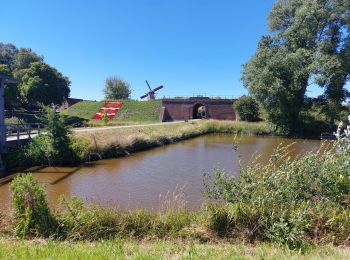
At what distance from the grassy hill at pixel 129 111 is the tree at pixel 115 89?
772 inches

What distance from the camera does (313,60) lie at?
2930 cm

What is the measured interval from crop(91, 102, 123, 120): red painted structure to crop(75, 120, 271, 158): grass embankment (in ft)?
55.9

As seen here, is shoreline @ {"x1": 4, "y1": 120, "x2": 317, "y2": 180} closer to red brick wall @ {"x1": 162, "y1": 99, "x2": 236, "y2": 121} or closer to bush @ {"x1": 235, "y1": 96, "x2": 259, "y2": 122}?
bush @ {"x1": 235, "y1": 96, "x2": 259, "y2": 122}

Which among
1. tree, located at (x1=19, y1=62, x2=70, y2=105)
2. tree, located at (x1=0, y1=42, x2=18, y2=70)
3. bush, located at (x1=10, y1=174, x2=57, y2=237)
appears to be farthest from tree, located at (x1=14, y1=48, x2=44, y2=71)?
bush, located at (x1=10, y1=174, x2=57, y2=237)

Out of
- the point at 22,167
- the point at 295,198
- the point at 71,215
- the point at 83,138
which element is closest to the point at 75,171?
the point at 22,167

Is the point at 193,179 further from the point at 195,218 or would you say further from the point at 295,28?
the point at 295,28

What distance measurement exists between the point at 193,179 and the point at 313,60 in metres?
22.0

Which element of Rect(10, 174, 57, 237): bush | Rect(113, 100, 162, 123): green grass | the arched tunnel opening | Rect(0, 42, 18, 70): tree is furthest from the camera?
Rect(0, 42, 18, 70): tree

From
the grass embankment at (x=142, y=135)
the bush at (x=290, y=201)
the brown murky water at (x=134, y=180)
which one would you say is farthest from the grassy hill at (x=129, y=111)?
the bush at (x=290, y=201)

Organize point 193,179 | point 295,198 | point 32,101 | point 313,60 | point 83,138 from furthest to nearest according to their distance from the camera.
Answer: point 32,101 < point 313,60 < point 83,138 < point 193,179 < point 295,198

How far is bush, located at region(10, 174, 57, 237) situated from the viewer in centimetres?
540

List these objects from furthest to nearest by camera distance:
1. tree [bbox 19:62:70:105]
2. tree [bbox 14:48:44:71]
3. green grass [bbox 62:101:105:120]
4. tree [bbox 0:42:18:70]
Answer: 1. tree [bbox 0:42:18:70]
2. tree [bbox 14:48:44:71]
3. green grass [bbox 62:101:105:120]
4. tree [bbox 19:62:70:105]

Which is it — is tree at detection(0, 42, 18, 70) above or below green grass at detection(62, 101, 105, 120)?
above

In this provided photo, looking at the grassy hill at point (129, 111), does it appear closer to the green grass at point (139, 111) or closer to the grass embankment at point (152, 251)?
the green grass at point (139, 111)
